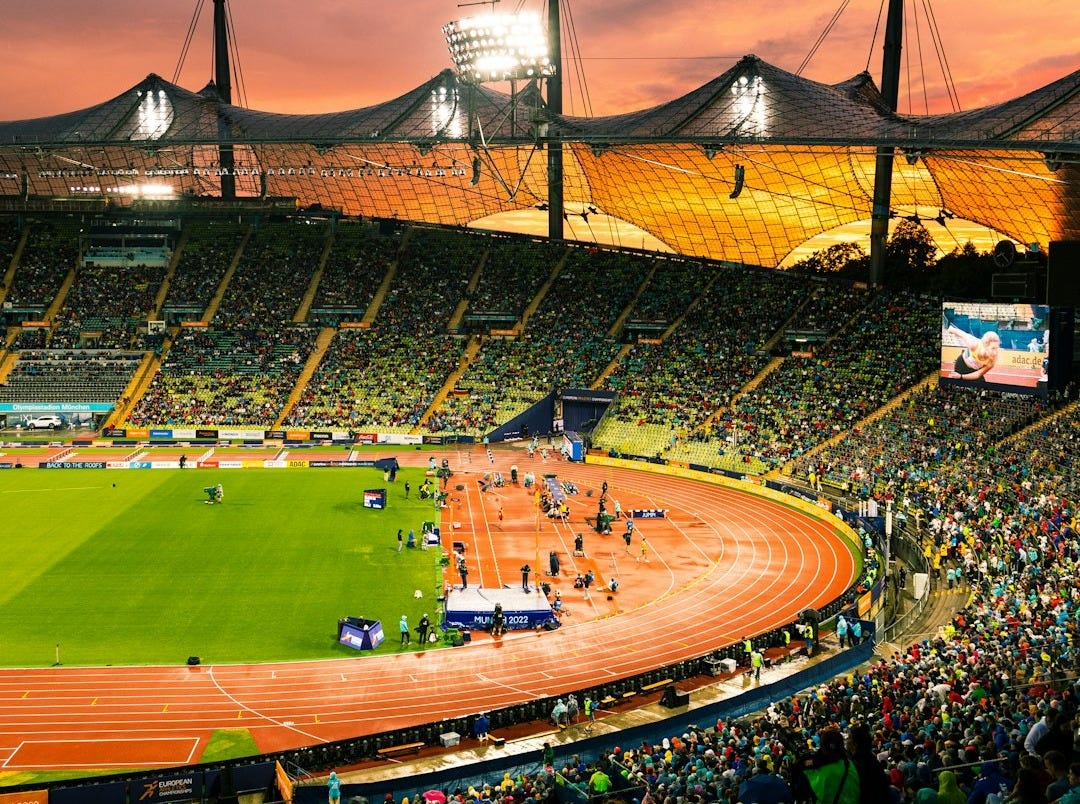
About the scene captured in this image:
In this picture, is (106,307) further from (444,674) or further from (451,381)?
(444,674)

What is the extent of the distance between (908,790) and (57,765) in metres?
18.8

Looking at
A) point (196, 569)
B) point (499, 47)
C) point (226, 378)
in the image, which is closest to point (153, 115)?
point (226, 378)

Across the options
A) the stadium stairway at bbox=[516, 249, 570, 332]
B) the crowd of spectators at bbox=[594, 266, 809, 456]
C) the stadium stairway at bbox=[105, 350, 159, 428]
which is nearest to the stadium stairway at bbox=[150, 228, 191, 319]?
the stadium stairway at bbox=[105, 350, 159, 428]

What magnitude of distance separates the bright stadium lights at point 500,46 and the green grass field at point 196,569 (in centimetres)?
2231

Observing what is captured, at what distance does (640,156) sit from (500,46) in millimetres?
17976

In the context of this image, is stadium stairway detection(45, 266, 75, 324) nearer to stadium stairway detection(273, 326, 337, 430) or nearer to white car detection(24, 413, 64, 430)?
white car detection(24, 413, 64, 430)

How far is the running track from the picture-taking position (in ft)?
79.6

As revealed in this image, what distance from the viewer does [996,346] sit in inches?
1833

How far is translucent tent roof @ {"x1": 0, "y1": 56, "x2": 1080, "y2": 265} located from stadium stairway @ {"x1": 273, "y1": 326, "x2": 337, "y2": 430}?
1267cm

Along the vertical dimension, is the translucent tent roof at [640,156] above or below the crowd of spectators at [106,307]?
above

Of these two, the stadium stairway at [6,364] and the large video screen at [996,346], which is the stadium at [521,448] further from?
the stadium stairway at [6,364]

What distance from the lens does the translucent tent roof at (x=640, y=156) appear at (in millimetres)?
52531

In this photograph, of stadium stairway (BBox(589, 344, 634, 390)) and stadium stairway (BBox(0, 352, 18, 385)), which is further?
stadium stairway (BBox(0, 352, 18, 385))

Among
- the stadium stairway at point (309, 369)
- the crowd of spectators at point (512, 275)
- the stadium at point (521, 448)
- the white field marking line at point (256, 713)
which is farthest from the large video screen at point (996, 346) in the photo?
the stadium stairway at point (309, 369)
